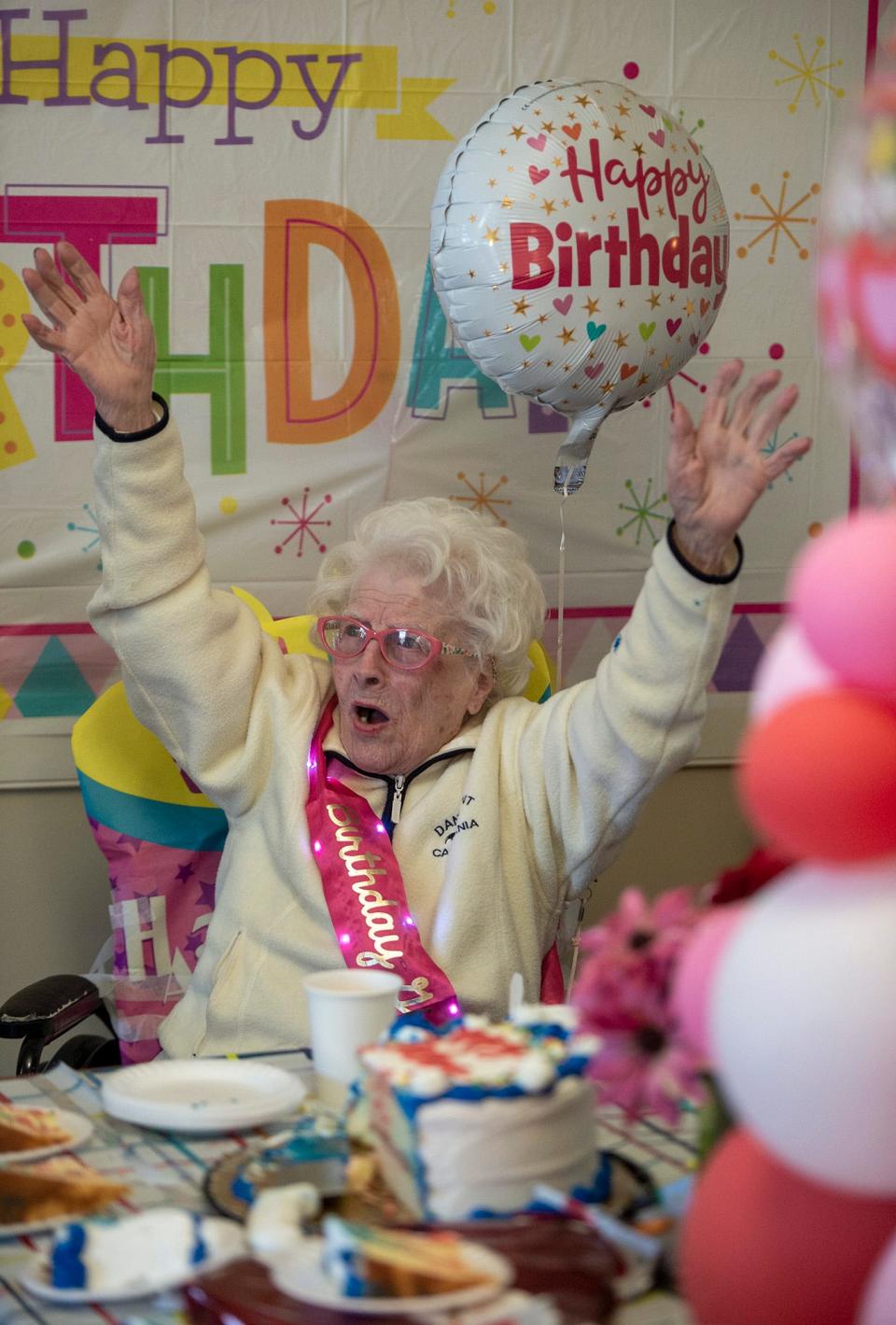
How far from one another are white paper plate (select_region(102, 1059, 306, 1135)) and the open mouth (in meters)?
0.83

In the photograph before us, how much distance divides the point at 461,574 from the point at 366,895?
20.9 inches

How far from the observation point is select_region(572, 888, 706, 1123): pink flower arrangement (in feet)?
3.18

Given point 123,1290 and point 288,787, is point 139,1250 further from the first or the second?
point 288,787

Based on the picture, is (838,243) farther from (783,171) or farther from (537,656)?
(783,171)

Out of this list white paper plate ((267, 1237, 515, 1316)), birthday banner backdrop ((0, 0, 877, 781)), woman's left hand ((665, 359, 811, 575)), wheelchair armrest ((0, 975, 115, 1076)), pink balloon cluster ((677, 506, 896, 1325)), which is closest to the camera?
pink balloon cluster ((677, 506, 896, 1325))

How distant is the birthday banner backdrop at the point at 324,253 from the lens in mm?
2682

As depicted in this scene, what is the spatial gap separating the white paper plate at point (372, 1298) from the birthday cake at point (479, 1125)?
87 millimetres

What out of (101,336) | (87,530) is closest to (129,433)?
(101,336)

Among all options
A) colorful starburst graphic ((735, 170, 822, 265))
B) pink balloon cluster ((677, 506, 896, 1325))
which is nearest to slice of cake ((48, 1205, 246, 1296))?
pink balloon cluster ((677, 506, 896, 1325))

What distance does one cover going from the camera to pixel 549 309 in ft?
7.35

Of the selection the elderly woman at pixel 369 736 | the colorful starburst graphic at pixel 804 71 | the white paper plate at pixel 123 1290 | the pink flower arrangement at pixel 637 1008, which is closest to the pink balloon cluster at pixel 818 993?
the pink flower arrangement at pixel 637 1008

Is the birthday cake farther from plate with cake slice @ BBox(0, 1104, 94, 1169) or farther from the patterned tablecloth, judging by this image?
plate with cake slice @ BBox(0, 1104, 94, 1169)

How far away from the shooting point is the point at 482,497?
2.91 metres

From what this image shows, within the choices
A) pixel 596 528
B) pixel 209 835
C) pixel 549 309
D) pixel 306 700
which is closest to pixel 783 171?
pixel 596 528
